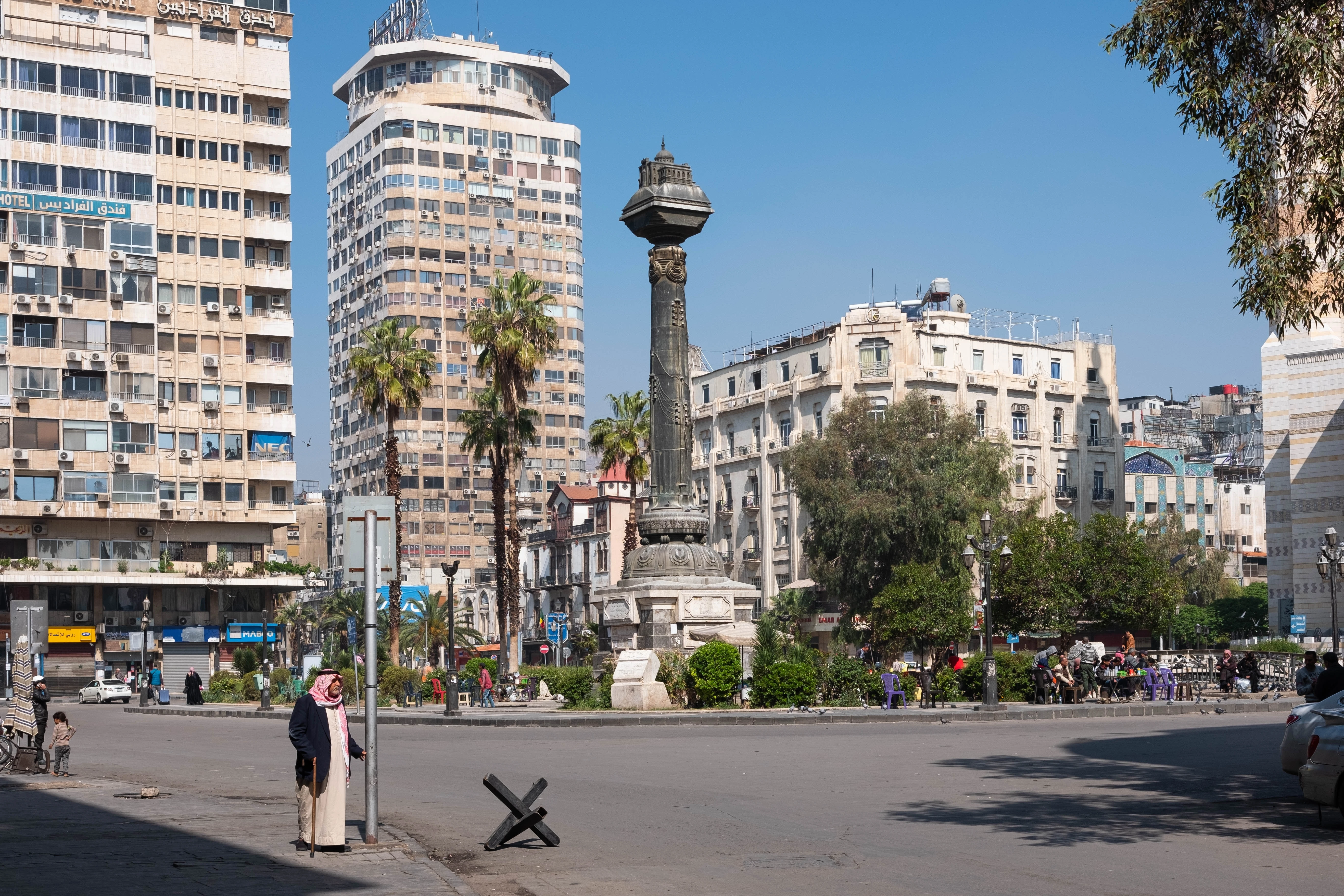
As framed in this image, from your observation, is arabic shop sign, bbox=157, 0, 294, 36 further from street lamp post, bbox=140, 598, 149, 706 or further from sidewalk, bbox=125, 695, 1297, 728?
sidewalk, bbox=125, 695, 1297, 728

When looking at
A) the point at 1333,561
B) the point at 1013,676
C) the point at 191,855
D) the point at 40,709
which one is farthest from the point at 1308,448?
the point at 191,855

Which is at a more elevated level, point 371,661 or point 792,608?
point 371,661

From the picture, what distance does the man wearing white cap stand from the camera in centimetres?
2233

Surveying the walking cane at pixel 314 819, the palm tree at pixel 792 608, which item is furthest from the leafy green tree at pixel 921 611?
the walking cane at pixel 314 819

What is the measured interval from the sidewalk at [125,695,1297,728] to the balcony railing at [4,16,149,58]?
5281 centimetres

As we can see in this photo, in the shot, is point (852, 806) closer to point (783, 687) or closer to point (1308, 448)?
point (783, 687)

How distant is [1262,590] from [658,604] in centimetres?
7868

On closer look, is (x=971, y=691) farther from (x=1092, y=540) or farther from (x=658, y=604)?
(x=1092, y=540)

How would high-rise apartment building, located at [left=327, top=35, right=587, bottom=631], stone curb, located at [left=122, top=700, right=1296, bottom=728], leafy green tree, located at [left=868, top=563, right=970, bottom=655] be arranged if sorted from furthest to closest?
high-rise apartment building, located at [left=327, top=35, right=587, bottom=631] < leafy green tree, located at [left=868, top=563, right=970, bottom=655] < stone curb, located at [left=122, top=700, right=1296, bottom=728]

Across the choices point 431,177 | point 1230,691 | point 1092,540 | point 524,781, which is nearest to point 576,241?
point 431,177

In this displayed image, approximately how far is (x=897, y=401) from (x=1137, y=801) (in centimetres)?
6412

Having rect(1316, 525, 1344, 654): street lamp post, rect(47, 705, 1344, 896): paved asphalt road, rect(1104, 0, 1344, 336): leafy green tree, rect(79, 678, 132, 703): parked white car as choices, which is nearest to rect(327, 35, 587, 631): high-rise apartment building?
rect(79, 678, 132, 703): parked white car

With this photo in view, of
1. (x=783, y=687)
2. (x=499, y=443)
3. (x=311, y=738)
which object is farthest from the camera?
(x=499, y=443)

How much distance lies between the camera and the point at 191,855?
12117 millimetres
